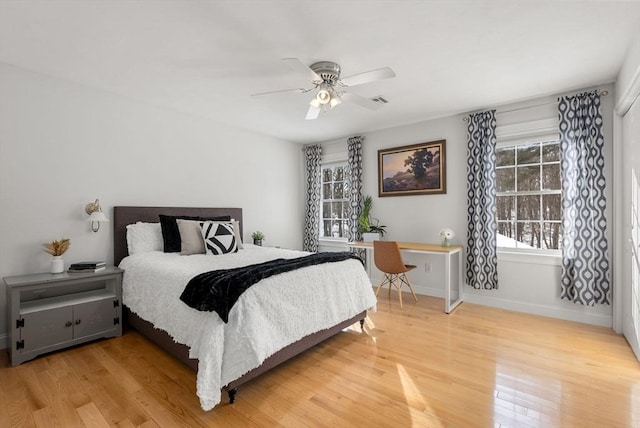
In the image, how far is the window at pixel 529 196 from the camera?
355 cm

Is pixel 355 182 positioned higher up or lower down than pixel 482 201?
higher up

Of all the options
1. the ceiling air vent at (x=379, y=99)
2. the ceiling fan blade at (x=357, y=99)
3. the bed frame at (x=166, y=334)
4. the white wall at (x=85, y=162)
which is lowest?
the bed frame at (x=166, y=334)

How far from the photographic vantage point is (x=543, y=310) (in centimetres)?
353

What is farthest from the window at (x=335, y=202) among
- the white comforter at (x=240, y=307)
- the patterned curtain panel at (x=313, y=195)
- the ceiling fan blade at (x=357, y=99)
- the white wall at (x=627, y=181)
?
the white wall at (x=627, y=181)

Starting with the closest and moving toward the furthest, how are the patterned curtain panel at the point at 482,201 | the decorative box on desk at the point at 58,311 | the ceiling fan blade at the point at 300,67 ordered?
the ceiling fan blade at the point at 300,67
the decorative box on desk at the point at 58,311
the patterned curtain panel at the point at 482,201

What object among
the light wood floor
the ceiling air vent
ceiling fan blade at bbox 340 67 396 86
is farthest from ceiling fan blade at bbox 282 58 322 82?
the light wood floor

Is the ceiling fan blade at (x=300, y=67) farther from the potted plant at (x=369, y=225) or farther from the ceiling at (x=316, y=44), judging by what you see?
the potted plant at (x=369, y=225)

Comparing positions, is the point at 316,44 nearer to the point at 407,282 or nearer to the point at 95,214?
the point at 95,214

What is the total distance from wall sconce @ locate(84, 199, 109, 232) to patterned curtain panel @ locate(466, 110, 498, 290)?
4.15 metres

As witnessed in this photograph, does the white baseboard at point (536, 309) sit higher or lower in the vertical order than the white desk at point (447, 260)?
lower

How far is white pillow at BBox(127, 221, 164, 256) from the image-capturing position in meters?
3.32

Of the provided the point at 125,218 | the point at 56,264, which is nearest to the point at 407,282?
the point at 125,218

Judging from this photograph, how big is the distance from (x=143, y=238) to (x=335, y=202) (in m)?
3.17

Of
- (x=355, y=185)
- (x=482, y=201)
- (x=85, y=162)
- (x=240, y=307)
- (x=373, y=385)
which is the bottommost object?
(x=373, y=385)
